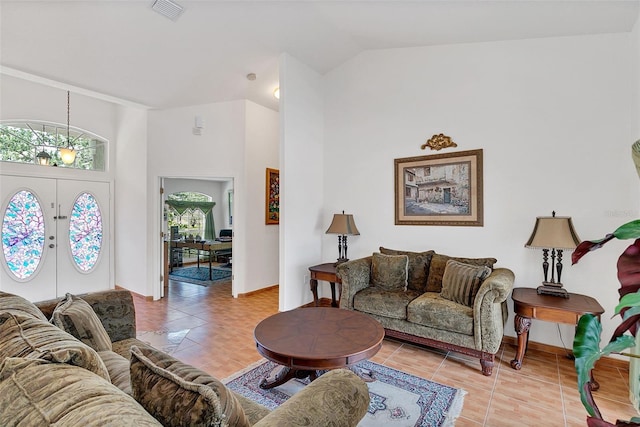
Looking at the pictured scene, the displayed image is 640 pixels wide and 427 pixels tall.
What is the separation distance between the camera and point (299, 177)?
4.15m

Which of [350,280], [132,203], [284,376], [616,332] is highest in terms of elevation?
[132,203]

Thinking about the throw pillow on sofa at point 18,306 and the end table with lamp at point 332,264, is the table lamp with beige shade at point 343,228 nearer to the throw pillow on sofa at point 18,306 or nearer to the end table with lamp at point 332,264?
the end table with lamp at point 332,264

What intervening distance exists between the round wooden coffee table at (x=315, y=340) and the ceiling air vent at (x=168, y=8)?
9.87 feet

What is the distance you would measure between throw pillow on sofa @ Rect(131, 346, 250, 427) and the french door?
490cm

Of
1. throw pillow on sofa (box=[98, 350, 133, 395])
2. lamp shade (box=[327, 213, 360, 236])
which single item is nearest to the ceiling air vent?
lamp shade (box=[327, 213, 360, 236])

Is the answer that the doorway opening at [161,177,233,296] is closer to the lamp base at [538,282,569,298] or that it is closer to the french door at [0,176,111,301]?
the french door at [0,176,111,301]

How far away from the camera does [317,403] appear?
109 centimetres

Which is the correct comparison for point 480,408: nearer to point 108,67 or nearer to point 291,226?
point 291,226

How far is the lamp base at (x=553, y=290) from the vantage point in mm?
2781

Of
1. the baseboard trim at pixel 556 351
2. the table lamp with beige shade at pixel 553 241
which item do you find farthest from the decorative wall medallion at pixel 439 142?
the baseboard trim at pixel 556 351

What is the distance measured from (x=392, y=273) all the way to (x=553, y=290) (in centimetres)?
146

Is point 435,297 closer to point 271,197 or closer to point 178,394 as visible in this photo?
point 178,394

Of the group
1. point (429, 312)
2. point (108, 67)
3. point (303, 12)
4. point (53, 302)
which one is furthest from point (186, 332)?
point (303, 12)

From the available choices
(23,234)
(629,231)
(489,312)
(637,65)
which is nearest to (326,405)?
(629,231)
